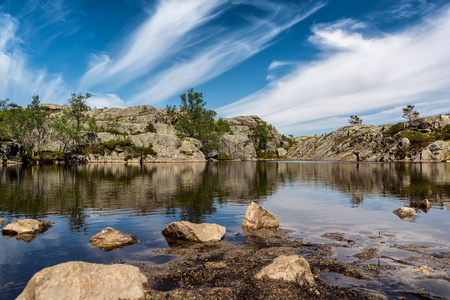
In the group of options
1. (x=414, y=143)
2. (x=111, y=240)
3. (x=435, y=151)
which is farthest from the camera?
(x=414, y=143)

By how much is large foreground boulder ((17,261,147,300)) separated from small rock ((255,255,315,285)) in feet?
16.0

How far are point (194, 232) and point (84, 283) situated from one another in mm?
8367

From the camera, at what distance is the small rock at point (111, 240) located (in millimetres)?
15050

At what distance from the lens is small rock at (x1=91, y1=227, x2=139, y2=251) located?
593 inches

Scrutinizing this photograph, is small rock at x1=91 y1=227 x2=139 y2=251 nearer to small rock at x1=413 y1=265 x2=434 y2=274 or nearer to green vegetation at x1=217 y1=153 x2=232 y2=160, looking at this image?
small rock at x1=413 y1=265 x2=434 y2=274

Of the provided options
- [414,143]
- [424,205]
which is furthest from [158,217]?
[414,143]

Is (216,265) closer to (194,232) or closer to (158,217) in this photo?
(194,232)

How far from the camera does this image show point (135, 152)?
14050 centimetres

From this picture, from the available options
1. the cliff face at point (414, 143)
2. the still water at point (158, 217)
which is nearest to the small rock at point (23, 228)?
the still water at point (158, 217)

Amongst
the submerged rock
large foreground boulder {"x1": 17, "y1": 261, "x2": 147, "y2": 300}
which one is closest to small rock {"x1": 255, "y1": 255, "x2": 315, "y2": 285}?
large foreground boulder {"x1": 17, "y1": 261, "x2": 147, "y2": 300}

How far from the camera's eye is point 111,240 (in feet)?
50.4

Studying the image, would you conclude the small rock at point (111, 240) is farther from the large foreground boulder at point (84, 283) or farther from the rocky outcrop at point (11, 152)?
the rocky outcrop at point (11, 152)

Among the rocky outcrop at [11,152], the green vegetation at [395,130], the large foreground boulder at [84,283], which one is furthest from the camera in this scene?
the green vegetation at [395,130]

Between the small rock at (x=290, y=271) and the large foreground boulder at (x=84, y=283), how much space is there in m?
4.89
